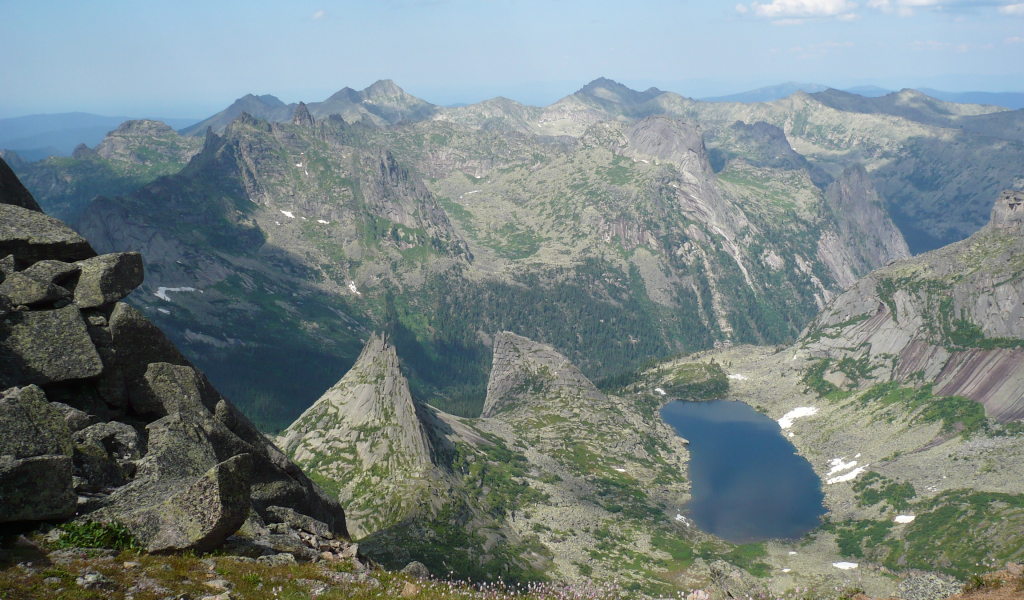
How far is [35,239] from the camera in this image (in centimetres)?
3469

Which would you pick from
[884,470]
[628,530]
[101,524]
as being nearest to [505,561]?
[628,530]

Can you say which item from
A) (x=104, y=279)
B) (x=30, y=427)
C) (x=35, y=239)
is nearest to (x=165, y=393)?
(x=104, y=279)

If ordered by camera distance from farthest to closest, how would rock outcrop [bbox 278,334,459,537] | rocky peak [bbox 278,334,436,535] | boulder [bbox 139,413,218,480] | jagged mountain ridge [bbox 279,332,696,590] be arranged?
rocky peak [bbox 278,334,436,535]
rock outcrop [bbox 278,334,459,537]
jagged mountain ridge [bbox 279,332,696,590]
boulder [bbox 139,413,218,480]

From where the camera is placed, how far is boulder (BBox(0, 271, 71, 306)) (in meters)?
30.8

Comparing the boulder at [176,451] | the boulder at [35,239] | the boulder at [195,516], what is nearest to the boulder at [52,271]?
the boulder at [35,239]

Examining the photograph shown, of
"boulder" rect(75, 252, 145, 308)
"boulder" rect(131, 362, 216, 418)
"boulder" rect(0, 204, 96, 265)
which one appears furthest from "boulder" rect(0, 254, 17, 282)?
"boulder" rect(131, 362, 216, 418)

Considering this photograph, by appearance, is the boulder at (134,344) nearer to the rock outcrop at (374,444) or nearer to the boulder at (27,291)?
the boulder at (27,291)

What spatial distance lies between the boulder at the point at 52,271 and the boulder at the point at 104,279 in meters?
0.53

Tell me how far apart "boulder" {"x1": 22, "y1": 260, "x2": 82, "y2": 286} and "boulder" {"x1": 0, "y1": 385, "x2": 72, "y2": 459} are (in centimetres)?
946

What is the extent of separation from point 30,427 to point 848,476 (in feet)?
677

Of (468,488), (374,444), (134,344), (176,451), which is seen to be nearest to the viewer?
(176,451)

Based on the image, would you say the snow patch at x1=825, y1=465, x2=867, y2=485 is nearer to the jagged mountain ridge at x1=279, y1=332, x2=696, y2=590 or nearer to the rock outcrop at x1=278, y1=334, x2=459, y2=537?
the jagged mountain ridge at x1=279, y1=332, x2=696, y2=590

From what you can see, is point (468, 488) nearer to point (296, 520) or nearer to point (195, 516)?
point (296, 520)

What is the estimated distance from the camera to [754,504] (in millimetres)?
178375
